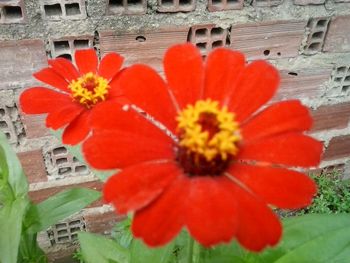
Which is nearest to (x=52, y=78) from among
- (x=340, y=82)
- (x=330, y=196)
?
(x=340, y=82)

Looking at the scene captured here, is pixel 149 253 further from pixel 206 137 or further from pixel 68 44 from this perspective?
pixel 68 44

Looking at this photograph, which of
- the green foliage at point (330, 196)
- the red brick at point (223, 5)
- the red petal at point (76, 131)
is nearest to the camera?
the red petal at point (76, 131)

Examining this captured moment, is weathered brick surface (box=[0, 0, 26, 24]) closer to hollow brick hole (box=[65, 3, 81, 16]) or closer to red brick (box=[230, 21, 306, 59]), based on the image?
hollow brick hole (box=[65, 3, 81, 16])

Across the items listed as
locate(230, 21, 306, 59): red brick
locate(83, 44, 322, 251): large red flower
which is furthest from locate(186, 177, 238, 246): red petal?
locate(230, 21, 306, 59): red brick

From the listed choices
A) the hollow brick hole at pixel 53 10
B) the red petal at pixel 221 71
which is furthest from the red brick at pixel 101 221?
the red petal at pixel 221 71

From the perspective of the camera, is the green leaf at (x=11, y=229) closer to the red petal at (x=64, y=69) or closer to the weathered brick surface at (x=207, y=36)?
the red petal at (x=64, y=69)
